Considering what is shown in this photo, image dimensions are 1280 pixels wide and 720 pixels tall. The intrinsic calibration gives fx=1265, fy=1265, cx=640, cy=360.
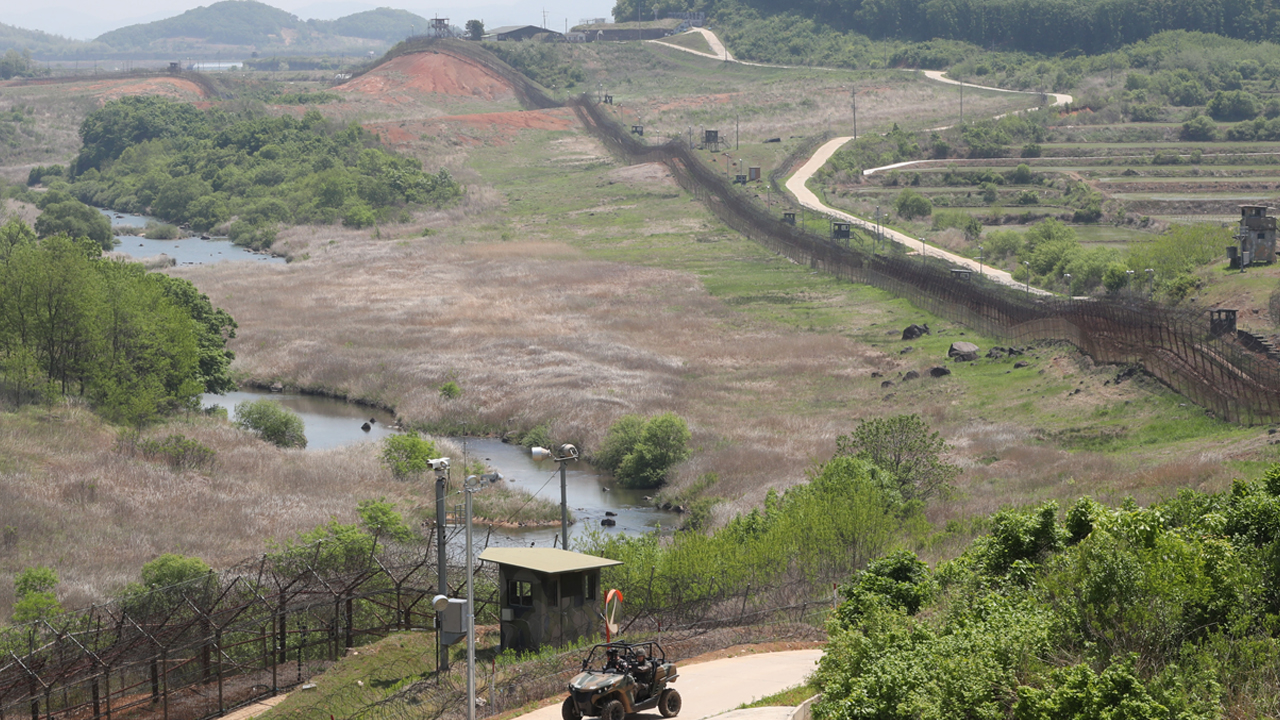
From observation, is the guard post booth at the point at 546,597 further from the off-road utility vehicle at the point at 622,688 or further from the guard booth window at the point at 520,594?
the off-road utility vehicle at the point at 622,688

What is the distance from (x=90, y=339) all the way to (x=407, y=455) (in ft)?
56.1

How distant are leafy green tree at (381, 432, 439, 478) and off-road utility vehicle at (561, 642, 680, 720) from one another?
33607 mm

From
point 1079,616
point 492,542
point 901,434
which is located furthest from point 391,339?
point 1079,616

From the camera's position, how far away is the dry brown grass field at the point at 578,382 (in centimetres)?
4916

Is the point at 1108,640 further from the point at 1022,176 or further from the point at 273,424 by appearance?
the point at 1022,176

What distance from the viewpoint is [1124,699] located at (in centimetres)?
1931

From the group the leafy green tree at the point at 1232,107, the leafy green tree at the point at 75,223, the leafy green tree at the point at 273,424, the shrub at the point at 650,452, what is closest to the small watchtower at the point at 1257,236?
the shrub at the point at 650,452

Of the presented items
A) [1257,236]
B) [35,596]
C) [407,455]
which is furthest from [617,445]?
[1257,236]

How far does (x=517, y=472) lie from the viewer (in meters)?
63.4

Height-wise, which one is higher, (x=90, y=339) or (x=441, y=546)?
(x=90, y=339)

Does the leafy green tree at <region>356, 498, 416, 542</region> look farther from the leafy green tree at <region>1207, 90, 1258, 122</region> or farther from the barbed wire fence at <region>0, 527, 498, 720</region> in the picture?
Result: the leafy green tree at <region>1207, 90, 1258, 122</region>

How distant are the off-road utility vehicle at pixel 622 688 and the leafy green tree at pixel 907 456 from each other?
24598 mm

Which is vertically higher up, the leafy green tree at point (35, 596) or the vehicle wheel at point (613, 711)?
the vehicle wheel at point (613, 711)

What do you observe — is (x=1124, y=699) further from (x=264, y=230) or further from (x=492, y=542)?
(x=264, y=230)
